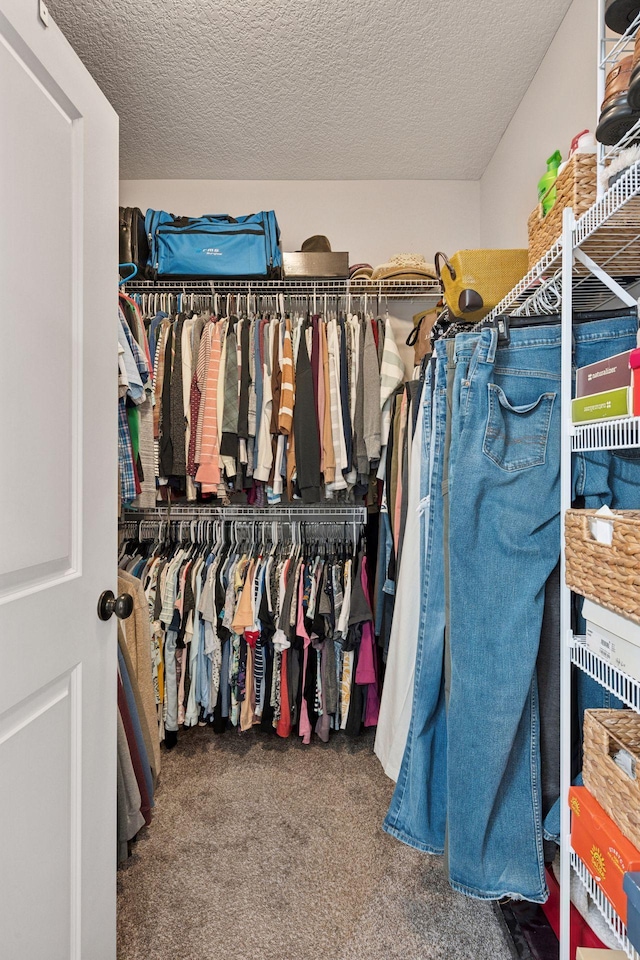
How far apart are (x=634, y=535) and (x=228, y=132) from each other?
241 centimetres

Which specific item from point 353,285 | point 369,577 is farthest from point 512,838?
point 353,285

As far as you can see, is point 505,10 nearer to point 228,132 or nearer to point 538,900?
point 228,132

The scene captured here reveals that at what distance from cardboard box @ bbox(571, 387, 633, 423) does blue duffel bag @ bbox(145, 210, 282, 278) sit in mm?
1732

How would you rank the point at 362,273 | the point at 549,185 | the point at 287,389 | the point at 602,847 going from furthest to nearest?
the point at 362,273, the point at 287,389, the point at 549,185, the point at 602,847

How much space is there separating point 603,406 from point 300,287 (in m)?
1.86

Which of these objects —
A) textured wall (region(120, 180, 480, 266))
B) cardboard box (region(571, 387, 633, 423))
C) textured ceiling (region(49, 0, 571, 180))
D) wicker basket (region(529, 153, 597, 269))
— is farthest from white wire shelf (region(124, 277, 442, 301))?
cardboard box (region(571, 387, 633, 423))

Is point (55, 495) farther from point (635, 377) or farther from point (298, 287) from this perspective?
point (298, 287)

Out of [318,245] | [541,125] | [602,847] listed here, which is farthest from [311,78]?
[602,847]

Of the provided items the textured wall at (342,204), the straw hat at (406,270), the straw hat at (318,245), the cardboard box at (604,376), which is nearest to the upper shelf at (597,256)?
the cardboard box at (604,376)

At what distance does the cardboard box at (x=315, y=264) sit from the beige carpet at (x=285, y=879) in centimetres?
218

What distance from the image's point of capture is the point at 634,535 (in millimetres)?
796

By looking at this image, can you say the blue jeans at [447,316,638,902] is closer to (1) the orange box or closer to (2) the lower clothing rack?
(1) the orange box

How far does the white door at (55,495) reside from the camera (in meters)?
0.77

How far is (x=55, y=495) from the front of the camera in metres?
0.89
